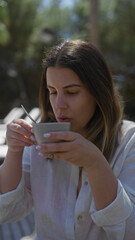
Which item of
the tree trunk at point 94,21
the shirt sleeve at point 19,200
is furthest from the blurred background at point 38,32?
the shirt sleeve at point 19,200

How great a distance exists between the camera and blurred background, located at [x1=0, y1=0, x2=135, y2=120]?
1655 cm

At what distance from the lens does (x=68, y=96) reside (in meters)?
1.36

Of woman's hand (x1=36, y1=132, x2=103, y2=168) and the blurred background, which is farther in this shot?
the blurred background

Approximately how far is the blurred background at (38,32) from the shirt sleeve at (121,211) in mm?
14450

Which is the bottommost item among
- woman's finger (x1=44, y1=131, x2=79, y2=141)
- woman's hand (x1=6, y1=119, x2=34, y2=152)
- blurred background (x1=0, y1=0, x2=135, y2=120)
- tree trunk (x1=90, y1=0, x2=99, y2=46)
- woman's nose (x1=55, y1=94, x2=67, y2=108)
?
blurred background (x1=0, y1=0, x2=135, y2=120)

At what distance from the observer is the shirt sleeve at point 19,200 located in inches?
56.6

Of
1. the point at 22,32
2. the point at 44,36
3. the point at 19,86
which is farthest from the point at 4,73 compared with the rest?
the point at 44,36

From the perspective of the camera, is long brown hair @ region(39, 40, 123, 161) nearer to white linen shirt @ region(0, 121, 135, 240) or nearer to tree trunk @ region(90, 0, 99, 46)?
white linen shirt @ region(0, 121, 135, 240)

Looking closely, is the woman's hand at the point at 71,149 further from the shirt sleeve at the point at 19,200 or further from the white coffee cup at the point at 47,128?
the shirt sleeve at the point at 19,200

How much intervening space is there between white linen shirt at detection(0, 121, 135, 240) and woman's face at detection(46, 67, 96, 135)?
241mm

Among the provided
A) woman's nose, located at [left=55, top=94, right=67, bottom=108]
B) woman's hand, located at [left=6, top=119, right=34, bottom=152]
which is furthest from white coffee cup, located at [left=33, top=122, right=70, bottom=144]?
woman's nose, located at [left=55, top=94, right=67, bottom=108]

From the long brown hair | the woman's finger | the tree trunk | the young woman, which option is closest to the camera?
the woman's finger

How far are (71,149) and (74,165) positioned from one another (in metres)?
0.34

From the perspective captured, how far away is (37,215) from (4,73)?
53.6 feet
